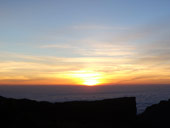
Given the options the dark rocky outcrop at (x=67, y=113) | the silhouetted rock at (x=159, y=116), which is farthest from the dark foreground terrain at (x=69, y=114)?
the silhouetted rock at (x=159, y=116)

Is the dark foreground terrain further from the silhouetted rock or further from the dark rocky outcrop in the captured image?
the silhouetted rock

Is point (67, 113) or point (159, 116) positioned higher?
point (67, 113)

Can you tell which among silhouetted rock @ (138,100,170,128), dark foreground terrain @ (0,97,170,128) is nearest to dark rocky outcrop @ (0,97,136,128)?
dark foreground terrain @ (0,97,170,128)

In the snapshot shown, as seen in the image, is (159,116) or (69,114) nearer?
(69,114)

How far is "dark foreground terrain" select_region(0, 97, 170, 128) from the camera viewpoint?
17516 mm

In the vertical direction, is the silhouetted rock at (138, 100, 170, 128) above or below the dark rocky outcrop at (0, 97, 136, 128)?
below

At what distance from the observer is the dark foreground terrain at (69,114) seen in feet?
57.5

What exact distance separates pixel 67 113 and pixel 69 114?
0.61 ft

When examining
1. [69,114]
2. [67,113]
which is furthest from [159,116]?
[67,113]

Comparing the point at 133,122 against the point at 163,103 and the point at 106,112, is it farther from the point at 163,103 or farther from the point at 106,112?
the point at 163,103

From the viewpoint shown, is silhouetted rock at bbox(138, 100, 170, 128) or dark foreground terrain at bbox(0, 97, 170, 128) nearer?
dark foreground terrain at bbox(0, 97, 170, 128)

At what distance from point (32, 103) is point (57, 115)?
7.69 ft

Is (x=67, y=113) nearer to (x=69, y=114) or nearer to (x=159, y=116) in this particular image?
(x=69, y=114)

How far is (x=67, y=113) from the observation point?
65.0ft
